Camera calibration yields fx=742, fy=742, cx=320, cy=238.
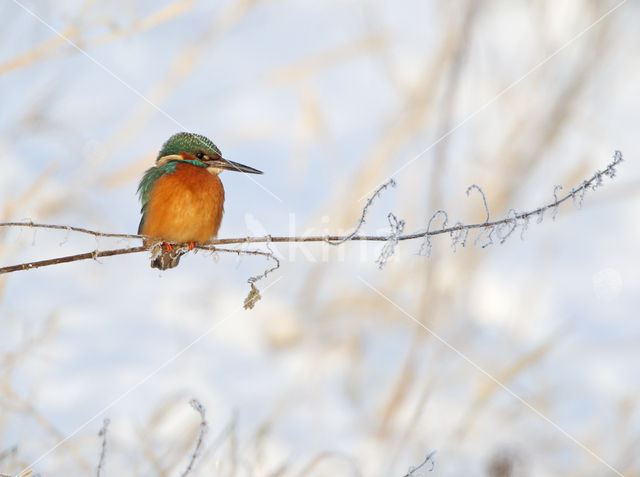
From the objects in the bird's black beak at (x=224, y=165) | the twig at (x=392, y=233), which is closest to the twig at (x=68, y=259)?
the twig at (x=392, y=233)

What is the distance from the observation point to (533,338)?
10.9 ft

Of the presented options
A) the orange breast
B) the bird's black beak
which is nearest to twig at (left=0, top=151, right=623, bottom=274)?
the bird's black beak

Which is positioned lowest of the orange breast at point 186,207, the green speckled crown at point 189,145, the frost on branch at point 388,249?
the frost on branch at point 388,249

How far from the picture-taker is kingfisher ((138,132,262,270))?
107 centimetres

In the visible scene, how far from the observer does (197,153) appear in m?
1.12

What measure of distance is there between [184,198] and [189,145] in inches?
3.3

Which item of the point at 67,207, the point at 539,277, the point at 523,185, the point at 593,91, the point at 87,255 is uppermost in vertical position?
the point at 593,91

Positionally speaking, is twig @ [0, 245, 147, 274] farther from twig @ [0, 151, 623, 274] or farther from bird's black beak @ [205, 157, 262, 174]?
bird's black beak @ [205, 157, 262, 174]

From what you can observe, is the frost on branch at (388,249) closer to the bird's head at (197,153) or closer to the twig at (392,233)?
the twig at (392,233)

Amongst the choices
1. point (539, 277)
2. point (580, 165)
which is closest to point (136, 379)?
point (539, 277)

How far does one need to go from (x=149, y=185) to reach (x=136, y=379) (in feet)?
4.44

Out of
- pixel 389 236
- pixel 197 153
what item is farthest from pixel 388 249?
pixel 197 153

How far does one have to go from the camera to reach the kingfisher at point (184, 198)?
1072 mm

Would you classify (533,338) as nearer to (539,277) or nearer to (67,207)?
(539,277)
